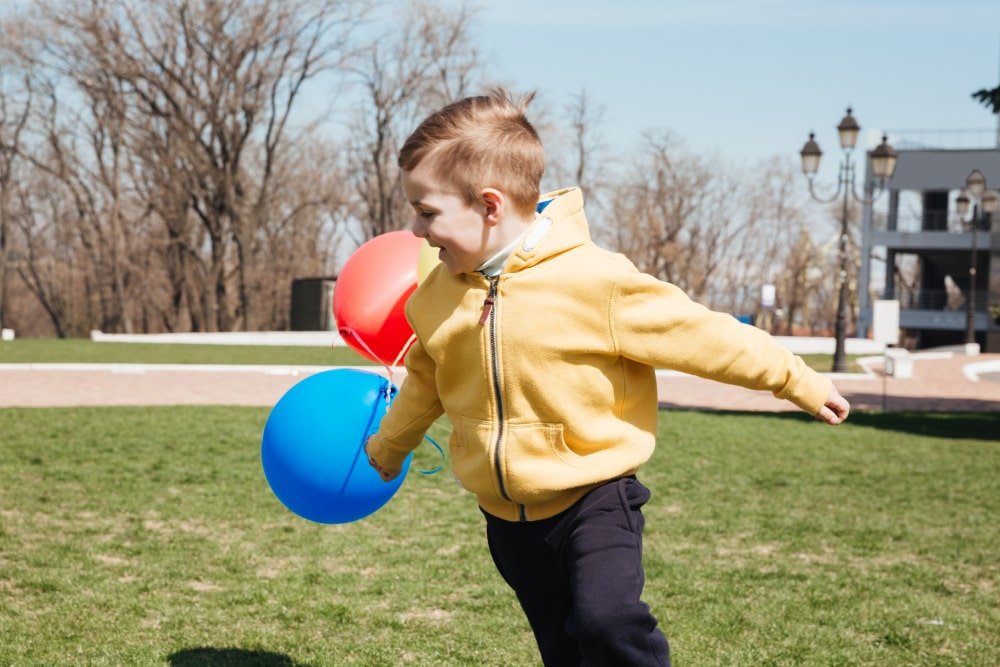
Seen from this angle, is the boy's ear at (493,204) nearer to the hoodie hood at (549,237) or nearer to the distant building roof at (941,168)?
the hoodie hood at (549,237)

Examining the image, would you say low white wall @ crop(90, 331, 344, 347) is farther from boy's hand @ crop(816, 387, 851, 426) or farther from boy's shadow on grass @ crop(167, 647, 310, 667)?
boy's hand @ crop(816, 387, 851, 426)

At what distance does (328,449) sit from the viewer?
367 centimetres

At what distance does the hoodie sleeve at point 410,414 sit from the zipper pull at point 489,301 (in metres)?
0.31

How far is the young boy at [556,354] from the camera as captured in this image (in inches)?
106

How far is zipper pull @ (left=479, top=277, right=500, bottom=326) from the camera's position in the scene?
9.04 ft

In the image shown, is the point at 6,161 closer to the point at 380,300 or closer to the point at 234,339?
the point at 234,339

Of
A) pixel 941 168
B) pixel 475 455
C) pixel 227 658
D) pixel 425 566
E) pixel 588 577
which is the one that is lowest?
pixel 425 566

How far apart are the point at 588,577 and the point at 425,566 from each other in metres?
3.14

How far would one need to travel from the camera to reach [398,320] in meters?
4.05

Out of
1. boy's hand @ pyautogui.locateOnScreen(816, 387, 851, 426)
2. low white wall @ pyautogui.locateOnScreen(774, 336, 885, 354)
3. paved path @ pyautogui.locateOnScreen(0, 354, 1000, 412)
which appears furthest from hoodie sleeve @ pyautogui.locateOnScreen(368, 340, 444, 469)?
low white wall @ pyautogui.locateOnScreen(774, 336, 885, 354)

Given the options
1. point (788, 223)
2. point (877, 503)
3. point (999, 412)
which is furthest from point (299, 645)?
point (788, 223)

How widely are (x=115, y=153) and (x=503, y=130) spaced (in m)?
46.4

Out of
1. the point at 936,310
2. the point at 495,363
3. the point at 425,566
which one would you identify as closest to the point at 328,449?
the point at 495,363

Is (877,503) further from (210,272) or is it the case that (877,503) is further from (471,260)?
(210,272)
